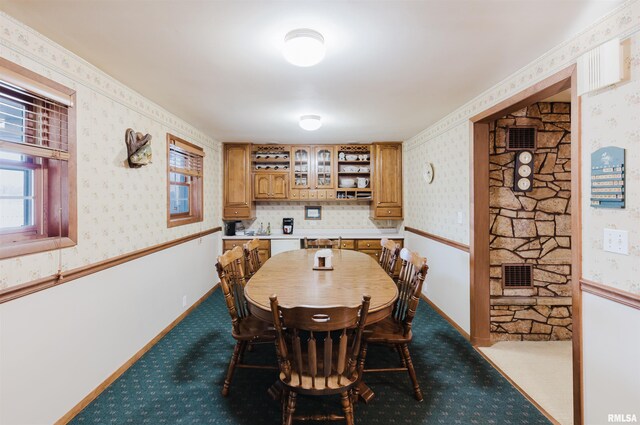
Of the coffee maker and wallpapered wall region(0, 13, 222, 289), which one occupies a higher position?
wallpapered wall region(0, 13, 222, 289)

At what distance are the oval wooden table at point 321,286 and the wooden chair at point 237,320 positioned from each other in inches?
6.0

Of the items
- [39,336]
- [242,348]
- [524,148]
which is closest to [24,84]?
[39,336]

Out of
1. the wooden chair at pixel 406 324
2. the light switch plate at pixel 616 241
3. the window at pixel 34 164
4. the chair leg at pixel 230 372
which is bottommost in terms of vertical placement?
the chair leg at pixel 230 372

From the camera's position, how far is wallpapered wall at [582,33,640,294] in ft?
4.89

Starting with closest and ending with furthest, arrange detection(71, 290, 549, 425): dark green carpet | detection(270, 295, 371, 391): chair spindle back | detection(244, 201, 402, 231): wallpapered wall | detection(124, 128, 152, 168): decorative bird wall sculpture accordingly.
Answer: detection(270, 295, 371, 391): chair spindle back → detection(71, 290, 549, 425): dark green carpet → detection(124, 128, 152, 168): decorative bird wall sculpture → detection(244, 201, 402, 231): wallpapered wall

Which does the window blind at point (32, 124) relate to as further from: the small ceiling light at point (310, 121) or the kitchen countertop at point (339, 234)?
the kitchen countertop at point (339, 234)

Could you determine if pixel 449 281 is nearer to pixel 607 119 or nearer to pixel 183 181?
pixel 607 119

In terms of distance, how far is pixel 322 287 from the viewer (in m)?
2.17

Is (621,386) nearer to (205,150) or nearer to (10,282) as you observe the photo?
(10,282)

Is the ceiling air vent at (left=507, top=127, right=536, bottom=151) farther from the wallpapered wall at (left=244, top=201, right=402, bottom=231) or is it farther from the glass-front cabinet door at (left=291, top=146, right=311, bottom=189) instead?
the glass-front cabinet door at (left=291, top=146, right=311, bottom=189)

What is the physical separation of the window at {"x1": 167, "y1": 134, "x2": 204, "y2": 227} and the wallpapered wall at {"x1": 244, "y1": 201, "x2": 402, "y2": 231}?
1.36 meters

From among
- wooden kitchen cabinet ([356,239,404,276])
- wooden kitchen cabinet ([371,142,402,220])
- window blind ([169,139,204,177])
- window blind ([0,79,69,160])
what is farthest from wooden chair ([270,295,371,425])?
wooden kitchen cabinet ([371,142,402,220])

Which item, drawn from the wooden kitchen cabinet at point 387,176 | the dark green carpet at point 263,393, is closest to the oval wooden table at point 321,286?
the dark green carpet at point 263,393

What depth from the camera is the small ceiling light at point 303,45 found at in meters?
1.69
